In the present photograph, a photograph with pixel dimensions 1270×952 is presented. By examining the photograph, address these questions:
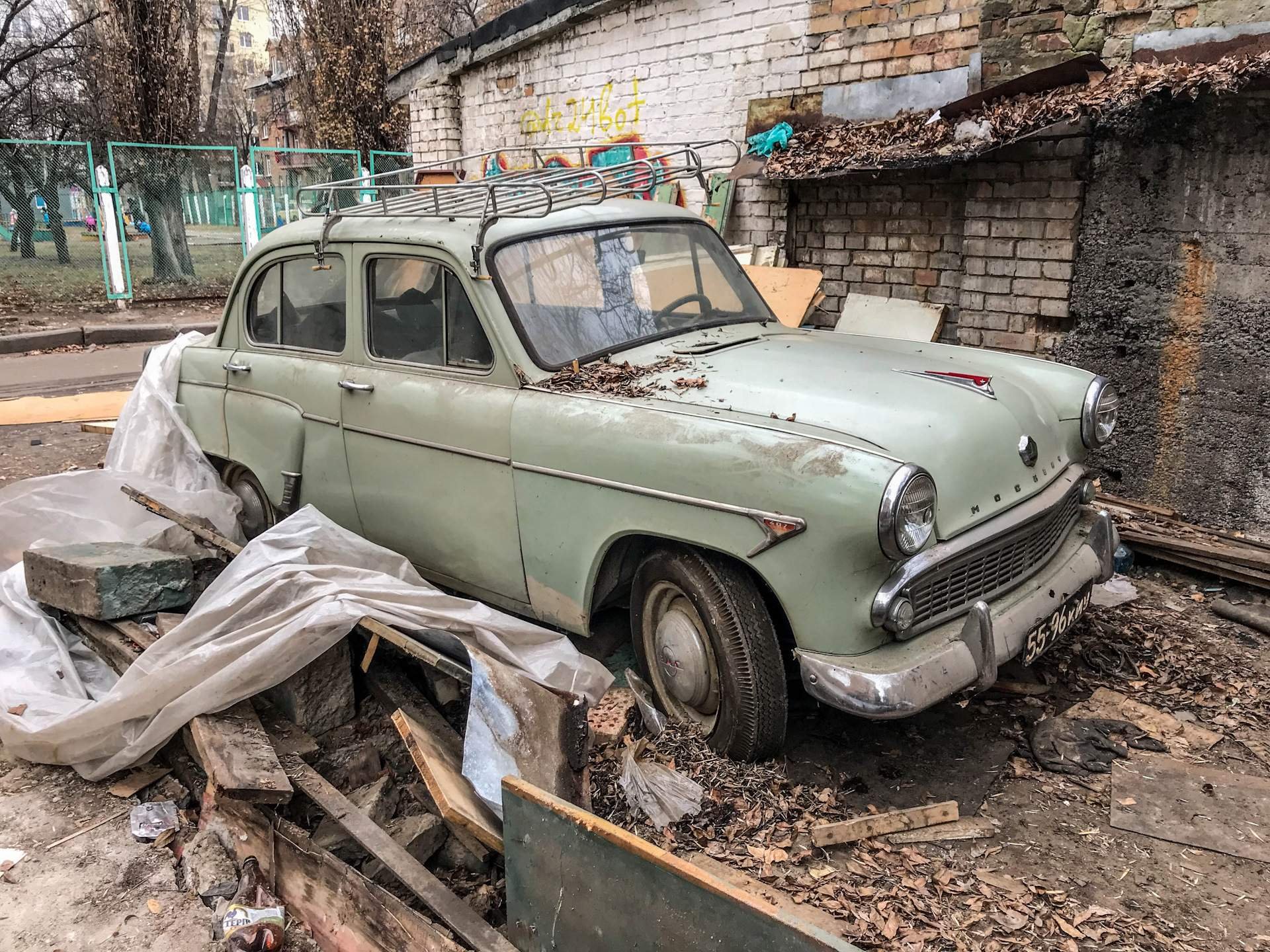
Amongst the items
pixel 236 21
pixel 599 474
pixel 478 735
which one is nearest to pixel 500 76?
pixel 599 474

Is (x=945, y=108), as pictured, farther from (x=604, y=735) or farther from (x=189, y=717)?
(x=189, y=717)

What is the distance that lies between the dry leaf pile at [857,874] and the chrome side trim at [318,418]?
6.15 ft

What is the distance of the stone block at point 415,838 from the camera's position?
2641 mm

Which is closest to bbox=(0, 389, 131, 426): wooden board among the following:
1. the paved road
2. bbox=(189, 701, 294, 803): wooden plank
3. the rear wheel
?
the paved road

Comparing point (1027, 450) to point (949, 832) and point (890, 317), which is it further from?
point (890, 317)

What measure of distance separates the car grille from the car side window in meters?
1.72

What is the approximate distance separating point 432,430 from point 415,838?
4.94 feet

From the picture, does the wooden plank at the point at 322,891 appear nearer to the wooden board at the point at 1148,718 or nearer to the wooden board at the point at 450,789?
the wooden board at the point at 450,789

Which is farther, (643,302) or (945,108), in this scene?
(945,108)

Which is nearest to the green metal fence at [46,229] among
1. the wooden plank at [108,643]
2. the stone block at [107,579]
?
the stone block at [107,579]

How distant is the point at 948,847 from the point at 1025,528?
38.8 inches

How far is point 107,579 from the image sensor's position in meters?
3.51

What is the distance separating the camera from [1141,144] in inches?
191

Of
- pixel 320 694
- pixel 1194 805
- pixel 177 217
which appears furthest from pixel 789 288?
pixel 177 217
